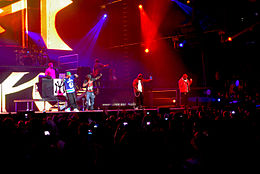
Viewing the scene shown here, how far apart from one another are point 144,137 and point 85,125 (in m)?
1.14

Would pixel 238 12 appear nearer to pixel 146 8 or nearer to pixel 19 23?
pixel 146 8

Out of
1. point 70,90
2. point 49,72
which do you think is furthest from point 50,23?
point 70,90

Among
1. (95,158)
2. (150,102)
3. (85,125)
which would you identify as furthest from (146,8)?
(95,158)

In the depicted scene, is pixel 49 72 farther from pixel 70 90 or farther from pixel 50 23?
pixel 50 23

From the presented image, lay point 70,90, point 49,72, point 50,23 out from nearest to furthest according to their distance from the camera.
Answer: point 70,90
point 49,72
point 50,23

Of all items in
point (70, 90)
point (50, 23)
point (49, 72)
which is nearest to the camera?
point (70, 90)

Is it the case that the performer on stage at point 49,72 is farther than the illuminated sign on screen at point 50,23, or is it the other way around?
the illuminated sign on screen at point 50,23

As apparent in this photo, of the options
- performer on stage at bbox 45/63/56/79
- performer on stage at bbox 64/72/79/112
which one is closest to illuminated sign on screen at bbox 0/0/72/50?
performer on stage at bbox 45/63/56/79

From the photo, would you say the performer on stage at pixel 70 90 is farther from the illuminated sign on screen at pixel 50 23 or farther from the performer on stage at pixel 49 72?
the illuminated sign on screen at pixel 50 23

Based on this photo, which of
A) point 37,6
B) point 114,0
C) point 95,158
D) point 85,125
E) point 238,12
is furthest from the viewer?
point 114,0

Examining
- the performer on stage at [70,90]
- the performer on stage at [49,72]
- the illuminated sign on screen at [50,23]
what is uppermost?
the illuminated sign on screen at [50,23]

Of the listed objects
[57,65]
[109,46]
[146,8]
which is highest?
[146,8]

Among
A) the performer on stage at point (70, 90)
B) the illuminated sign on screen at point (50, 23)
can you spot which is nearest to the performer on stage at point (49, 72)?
the illuminated sign on screen at point (50, 23)

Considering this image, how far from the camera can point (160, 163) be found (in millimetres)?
2631
